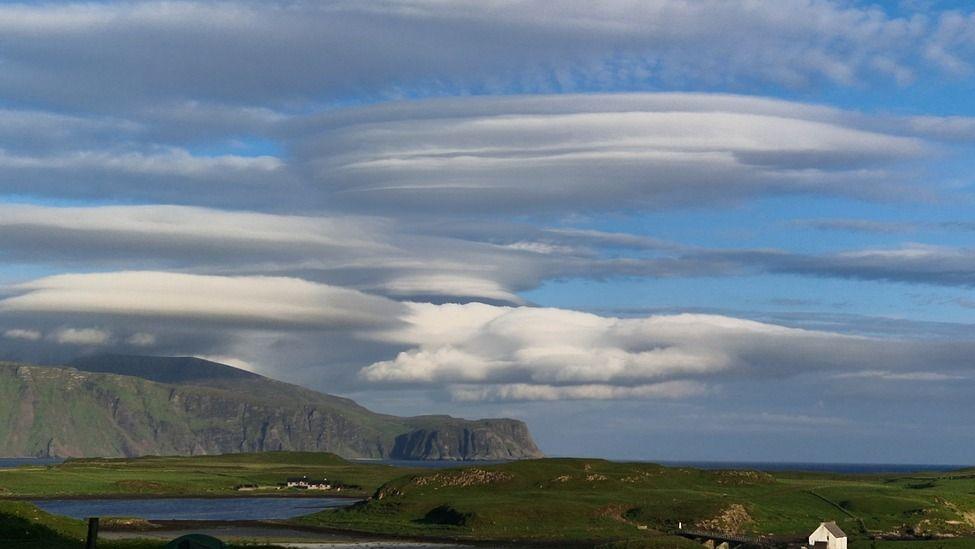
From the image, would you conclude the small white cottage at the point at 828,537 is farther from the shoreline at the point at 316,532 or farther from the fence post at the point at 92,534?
the fence post at the point at 92,534

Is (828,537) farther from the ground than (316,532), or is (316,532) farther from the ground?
(828,537)

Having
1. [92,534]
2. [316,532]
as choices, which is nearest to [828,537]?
[316,532]

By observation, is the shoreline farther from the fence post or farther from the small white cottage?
the fence post

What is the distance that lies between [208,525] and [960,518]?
12240 centimetres

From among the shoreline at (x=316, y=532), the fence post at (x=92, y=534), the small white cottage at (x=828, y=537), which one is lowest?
the shoreline at (x=316, y=532)

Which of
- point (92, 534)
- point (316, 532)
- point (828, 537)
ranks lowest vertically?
point (316, 532)

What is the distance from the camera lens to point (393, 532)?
187000 millimetres

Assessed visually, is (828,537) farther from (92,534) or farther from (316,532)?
(92,534)

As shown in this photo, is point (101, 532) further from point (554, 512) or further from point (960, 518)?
point (960, 518)

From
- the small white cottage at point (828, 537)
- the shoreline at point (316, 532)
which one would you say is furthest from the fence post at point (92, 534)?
the small white cottage at point (828, 537)

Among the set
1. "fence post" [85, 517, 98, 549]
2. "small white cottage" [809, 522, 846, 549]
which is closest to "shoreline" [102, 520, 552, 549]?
"small white cottage" [809, 522, 846, 549]

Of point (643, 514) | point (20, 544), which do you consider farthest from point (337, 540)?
point (20, 544)

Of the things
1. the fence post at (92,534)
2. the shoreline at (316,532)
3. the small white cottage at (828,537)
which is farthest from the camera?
the shoreline at (316,532)

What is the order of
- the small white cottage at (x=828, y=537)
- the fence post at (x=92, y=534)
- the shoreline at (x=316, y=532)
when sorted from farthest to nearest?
1. the shoreline at (x=316, y=532)
2. the small white cottage at (x=828, y=537)
3. the fence post at (x=92, y=534)
